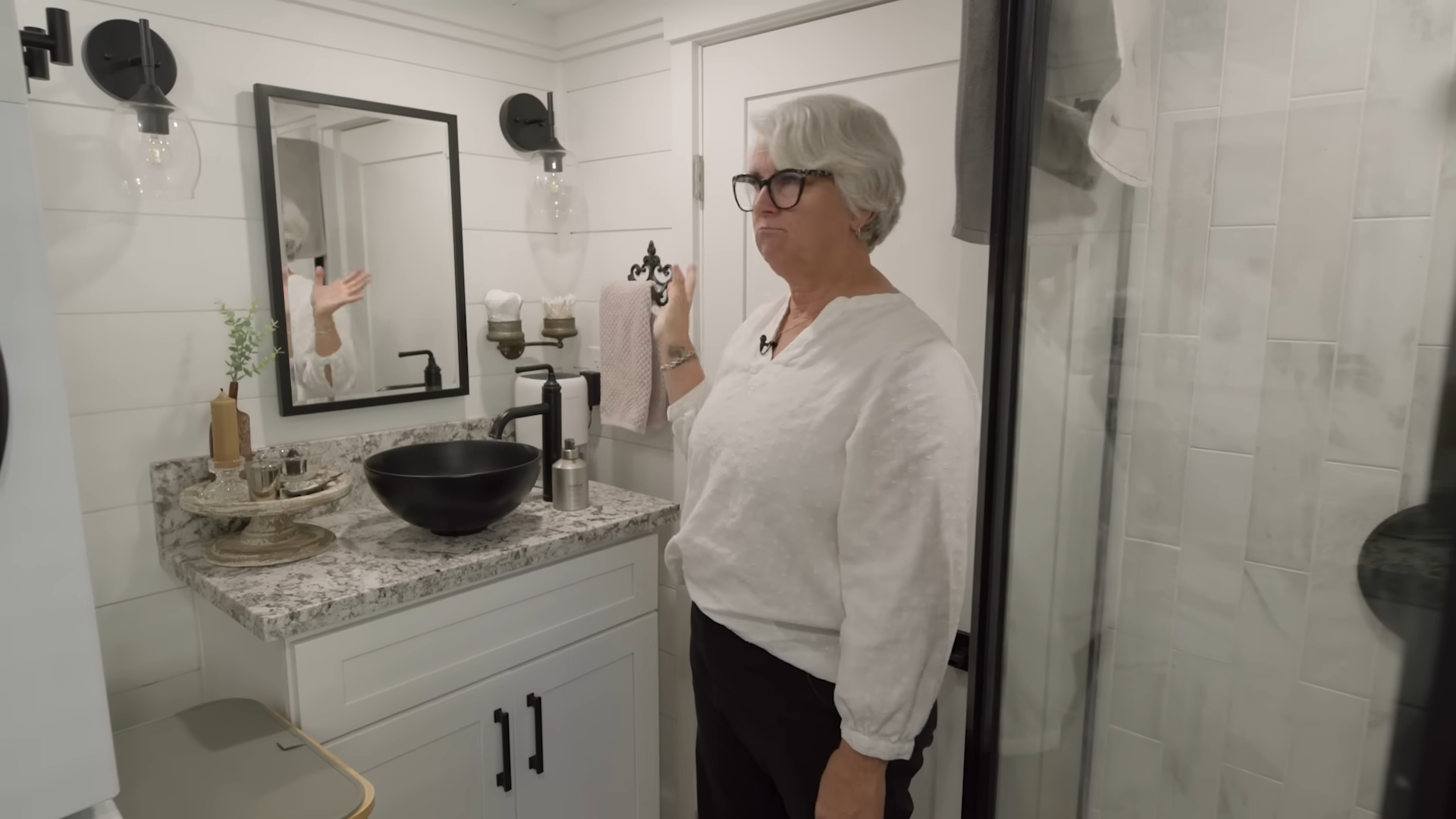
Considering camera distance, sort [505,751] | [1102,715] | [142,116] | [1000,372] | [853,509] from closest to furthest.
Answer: [1102,715] < [1000,372] < [853,509] < [142,116] < [505,751]

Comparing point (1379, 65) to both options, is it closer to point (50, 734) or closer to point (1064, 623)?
point (1064, 623)

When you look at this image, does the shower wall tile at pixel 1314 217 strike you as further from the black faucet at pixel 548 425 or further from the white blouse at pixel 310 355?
the white blouse at pixel 310 355

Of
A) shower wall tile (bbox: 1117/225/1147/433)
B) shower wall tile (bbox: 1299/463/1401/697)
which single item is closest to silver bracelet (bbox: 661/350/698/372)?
shower wall tile (bbox: 1117/225/1147/433)

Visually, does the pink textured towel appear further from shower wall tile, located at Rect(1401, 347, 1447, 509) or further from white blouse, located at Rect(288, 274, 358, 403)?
shower wall tile, located at Rect(1401, 347, 1447, 509)

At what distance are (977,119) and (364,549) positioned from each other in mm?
1381

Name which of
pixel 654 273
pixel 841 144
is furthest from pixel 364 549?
pixel 841 144

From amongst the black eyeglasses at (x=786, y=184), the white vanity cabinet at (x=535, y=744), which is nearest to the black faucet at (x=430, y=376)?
the white vanity cabinet at (x=535, y=744)

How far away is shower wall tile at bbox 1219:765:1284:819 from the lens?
0.68 meters

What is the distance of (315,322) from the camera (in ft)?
5.91

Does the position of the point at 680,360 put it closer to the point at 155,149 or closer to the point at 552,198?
the point at 552,198

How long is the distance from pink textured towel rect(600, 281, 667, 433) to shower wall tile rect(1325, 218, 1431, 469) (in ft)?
5.09

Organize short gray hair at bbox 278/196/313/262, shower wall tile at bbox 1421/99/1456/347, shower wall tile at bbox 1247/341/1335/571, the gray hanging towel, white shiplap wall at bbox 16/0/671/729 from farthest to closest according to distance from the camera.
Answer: short gray hair at bbox 278/196/313/262
white shiplap wall at bbox 16/0/671/729
the gray hanging towel
shower wall tile at bbox 1247/341/1335/571
shower wall tile at bbox 1421/99/1456/347

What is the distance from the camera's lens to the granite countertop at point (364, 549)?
137 cm

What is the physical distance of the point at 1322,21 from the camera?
61 centimetres
